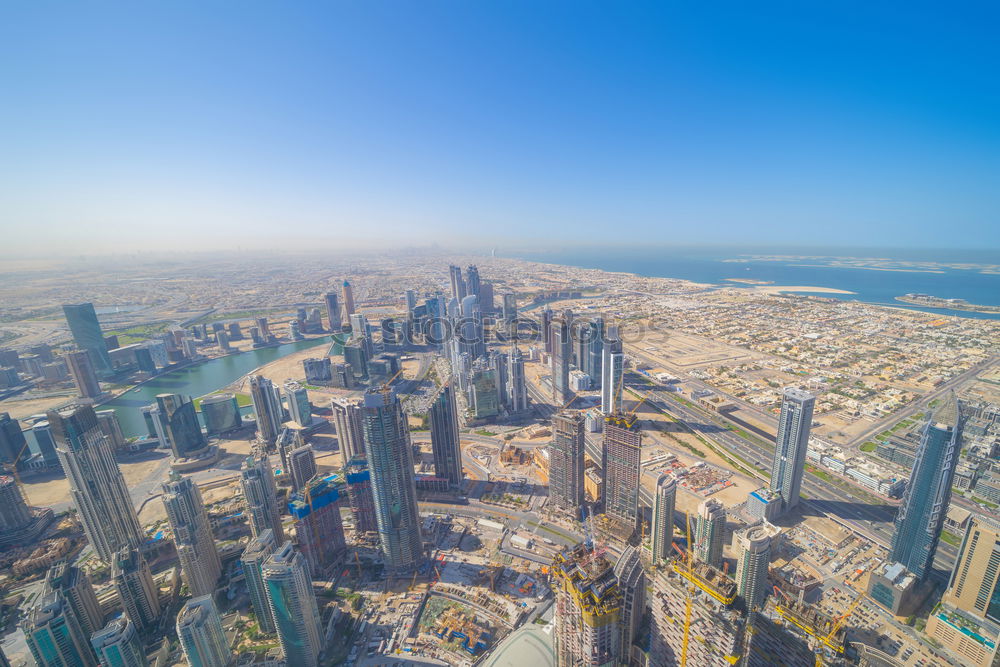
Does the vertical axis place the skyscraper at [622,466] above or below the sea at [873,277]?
above

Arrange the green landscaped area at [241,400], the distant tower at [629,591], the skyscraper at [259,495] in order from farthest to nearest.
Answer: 1. the green landscaped area at [241,400]
2. the skyscraper at [259,495]
3. the distant tower at [629,591]

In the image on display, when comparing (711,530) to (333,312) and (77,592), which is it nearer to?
(77,592)

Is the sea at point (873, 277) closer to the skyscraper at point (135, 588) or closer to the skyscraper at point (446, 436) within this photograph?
the skyscraper at point (446, 436)

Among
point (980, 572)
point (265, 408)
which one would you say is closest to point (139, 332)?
point (265, 408)

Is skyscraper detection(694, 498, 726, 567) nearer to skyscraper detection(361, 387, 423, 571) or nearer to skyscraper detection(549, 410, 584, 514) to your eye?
skyscraper detection(549, 410, 584, 514)

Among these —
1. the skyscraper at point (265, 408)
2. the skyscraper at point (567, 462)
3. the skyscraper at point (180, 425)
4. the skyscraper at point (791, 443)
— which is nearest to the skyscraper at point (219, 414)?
the skyscraper at point (180, 425)

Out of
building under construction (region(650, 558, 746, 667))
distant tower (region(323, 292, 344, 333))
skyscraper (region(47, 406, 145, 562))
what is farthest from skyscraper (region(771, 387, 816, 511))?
distant tower (region(323, 292, 344, 333))

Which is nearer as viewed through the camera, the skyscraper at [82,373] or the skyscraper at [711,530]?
the skyscraper at [711,530]
